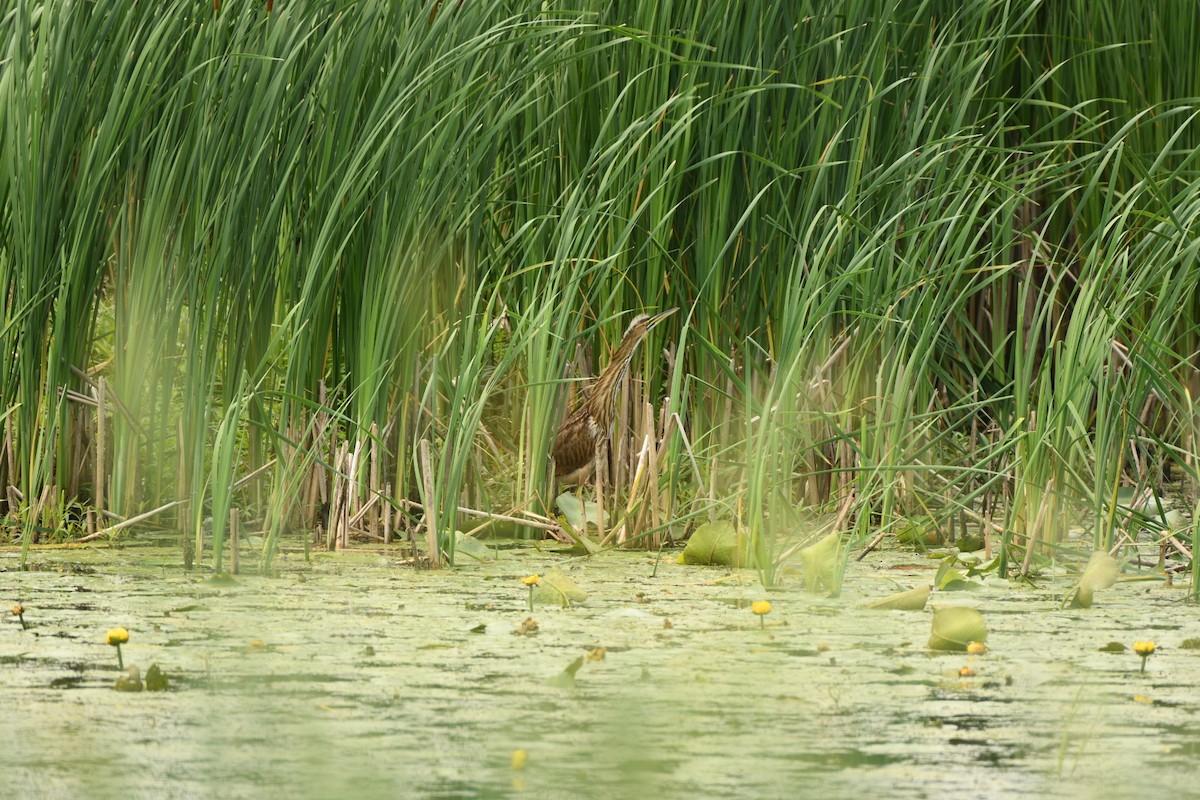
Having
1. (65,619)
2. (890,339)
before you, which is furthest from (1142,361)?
(65,619)

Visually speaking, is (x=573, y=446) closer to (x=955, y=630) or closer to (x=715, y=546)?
(x=715, y=546)

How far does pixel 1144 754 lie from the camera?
8.84 feet

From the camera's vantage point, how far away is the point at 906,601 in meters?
4.05

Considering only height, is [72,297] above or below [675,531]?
above

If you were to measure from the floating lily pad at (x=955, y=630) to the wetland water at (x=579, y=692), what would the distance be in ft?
0.18

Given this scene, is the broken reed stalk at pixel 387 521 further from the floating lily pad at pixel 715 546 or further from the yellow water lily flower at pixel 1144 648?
the yellow water lily flower at pixel 1144 648

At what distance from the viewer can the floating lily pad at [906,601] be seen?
404cm

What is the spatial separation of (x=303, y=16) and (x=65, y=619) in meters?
1.87

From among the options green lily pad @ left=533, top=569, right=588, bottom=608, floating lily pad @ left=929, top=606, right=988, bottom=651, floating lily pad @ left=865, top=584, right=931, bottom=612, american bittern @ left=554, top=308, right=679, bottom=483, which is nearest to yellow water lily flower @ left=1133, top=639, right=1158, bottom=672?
floating lily pad @ left=929, top=606, right=988, bottom=651

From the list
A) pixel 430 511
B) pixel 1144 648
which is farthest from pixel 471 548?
pixel 1144 648

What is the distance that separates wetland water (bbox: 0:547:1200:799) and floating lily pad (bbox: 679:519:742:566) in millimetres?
185

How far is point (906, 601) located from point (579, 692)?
3.78 ft

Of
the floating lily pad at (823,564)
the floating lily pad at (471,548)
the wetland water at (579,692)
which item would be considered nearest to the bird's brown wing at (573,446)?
the floating lily pad at (471,548)

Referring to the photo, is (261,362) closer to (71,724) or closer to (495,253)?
(495,253)
